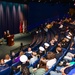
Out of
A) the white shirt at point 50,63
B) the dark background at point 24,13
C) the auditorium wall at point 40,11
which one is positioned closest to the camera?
the white shirt at point 50,63

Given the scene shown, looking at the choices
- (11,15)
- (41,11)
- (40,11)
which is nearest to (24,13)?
(11,15)

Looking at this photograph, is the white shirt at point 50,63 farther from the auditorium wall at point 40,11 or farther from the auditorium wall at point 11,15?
the auditorium wall at point 40,11

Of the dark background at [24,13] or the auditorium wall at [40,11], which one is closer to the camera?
the dark background at [24,13]

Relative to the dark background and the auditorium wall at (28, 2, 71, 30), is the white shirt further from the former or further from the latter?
the auditorium wall at (28, 2, 71, 30)

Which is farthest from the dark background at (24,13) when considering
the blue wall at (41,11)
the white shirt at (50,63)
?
the white shirt at (50,63)

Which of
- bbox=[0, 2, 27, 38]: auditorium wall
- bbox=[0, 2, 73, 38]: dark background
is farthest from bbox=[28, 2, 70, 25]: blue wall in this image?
bbox=[0, 2, 27, 38]: auditorium wall

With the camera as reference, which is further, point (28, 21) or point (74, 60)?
point (28, 21)

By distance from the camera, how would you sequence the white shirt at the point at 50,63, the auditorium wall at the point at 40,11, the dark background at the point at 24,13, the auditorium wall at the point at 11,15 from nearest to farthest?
the white shirt at the point at 50,63 → the auditorium wall at the point at 11,15 → the dark background at the point at 24,13 → the auditorium wall at the point at 40,11

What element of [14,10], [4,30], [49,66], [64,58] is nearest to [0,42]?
[4,30]

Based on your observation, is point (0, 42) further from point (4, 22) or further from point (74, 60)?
point (74, 60)

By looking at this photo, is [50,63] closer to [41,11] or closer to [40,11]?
[40,11]

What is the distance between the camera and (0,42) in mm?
16234

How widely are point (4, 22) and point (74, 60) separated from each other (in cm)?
1187

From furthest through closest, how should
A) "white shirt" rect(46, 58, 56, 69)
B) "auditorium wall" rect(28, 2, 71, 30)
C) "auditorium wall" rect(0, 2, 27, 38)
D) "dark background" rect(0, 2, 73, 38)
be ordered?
"auditorium wall" rect(28, 2, 71, 30) < "dark background" rect(0, 2, 73, 38) < "auditorium wall" rect(0, 2, 27, 38) < "white shirt" rect(46, 58, 56, 69)
